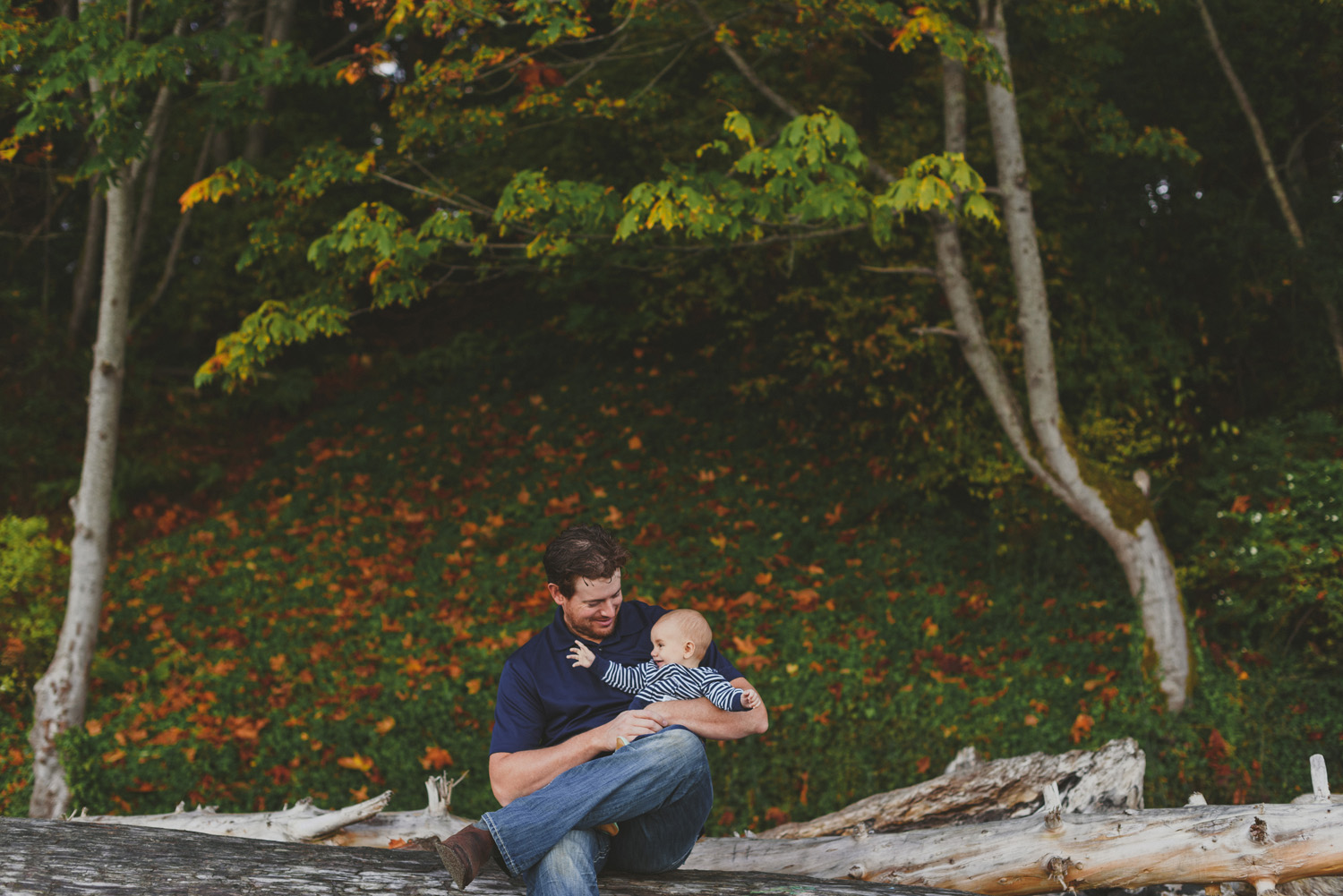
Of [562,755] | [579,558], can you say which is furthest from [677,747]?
[579,558]

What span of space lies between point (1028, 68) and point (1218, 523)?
4462 mm

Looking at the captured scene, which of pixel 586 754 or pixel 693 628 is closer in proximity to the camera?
pixel 586 754

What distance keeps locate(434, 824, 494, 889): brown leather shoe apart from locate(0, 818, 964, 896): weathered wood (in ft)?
1.16

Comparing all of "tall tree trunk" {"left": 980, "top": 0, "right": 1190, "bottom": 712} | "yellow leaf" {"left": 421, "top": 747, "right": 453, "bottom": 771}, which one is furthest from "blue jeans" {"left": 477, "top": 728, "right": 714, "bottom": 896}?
"tall tree trunk" {"left": 980, "top": 0, "right": 1190, "bottom": 712}

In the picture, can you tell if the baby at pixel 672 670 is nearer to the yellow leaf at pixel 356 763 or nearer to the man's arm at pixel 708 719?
the man's arm at pixel 708 719

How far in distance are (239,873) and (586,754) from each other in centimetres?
124

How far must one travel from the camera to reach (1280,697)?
6.95 m

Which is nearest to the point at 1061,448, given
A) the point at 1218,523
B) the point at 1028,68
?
the point at 1218,523

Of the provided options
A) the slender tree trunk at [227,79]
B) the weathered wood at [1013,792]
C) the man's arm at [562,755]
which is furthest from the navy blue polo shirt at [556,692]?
the slender tree trunk at [227,79]

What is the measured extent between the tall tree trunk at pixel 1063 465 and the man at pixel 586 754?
437 centimetres

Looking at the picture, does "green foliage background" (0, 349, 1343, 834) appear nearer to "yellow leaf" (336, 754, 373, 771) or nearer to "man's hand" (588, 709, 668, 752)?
"yellow leaf" (336, 754, 373, 771)

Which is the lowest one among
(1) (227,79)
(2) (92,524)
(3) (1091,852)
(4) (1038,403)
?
(3) (1091,852)

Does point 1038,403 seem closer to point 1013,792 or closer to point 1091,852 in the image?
point 1013,792

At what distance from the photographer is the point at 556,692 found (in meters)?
3.35
